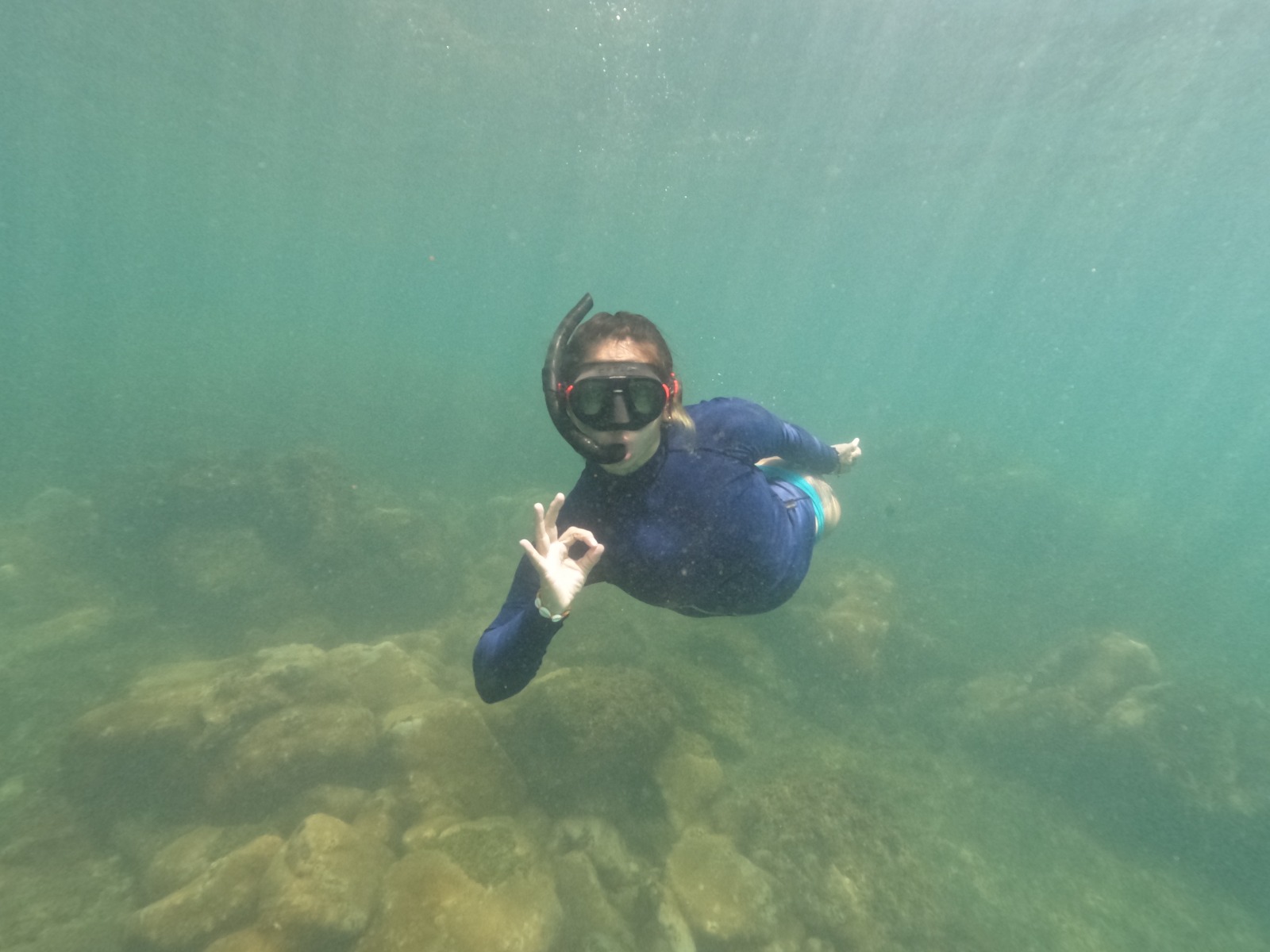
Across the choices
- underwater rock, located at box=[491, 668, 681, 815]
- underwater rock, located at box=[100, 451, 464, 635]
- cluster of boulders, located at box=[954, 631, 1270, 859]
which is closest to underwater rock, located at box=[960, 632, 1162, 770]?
cluster of boulders, located at box=[954, 631, 1270, 859]

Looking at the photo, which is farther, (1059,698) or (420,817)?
(1059,698)

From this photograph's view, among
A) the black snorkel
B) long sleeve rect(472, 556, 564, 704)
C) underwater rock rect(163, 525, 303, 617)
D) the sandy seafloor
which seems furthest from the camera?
underwater rock rect(163, 525, 303, 617)

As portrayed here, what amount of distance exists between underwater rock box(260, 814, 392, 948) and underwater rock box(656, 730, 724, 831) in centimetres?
260

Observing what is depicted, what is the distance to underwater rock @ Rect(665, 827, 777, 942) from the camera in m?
4.82

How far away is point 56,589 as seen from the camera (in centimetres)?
997

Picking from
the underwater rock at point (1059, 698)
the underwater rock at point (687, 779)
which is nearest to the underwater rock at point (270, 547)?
the underwater rock at point (687, 779)

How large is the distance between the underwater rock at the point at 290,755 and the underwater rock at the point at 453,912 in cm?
180

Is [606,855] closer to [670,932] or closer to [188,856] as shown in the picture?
[670,932]

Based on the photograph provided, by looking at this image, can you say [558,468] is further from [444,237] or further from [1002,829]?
[444,237]

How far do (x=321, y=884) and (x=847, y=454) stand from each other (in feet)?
16.1

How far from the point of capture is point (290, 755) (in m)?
5.61

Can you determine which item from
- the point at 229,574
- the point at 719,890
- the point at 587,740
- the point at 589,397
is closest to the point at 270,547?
the point at 229,574

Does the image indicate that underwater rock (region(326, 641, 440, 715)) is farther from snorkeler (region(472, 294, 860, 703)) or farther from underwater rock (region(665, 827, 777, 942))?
snorkeler (region(472, 294, 860, 703))

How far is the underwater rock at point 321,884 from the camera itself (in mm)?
3924
